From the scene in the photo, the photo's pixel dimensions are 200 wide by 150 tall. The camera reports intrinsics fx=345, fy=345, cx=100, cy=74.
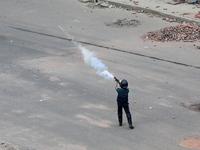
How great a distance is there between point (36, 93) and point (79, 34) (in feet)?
25.3

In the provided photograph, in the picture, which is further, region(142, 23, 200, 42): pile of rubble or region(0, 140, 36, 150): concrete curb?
region(142, 23, 200, 42): pile of rubble

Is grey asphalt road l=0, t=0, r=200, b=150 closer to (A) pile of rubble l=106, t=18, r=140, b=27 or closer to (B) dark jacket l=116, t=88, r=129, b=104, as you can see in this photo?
(A) pile of rubble l=106, t=18, r=140, b=27

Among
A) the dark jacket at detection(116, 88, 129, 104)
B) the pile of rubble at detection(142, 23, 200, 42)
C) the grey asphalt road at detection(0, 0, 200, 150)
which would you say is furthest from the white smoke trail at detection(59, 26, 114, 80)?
the pile of rubble at detection(142, 23, 200, 42)

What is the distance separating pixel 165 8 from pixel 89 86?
484 inches

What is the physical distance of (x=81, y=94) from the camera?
1108cm

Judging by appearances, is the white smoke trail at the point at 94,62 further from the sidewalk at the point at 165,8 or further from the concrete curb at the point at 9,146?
the sidewalk at the point at 165,8

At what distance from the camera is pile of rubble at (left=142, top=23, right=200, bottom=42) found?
17.3 metres

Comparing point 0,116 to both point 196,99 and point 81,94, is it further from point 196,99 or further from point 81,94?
point 196,99

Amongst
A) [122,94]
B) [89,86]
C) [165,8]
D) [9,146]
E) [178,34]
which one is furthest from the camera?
[165,8]

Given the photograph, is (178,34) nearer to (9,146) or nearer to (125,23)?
(125,23)

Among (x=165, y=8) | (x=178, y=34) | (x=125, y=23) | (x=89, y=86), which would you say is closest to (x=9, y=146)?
(x=89, y=86)

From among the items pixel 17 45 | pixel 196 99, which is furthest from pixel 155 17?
pixel 196 99

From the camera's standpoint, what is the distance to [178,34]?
693 inches

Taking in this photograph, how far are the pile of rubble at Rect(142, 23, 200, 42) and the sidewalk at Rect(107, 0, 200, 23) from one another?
1904 mm
